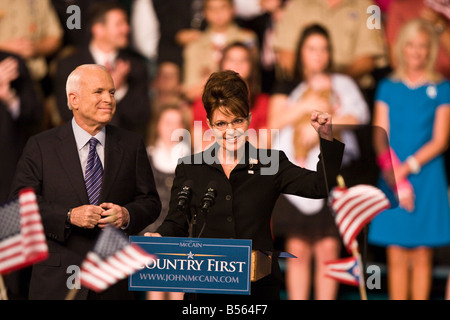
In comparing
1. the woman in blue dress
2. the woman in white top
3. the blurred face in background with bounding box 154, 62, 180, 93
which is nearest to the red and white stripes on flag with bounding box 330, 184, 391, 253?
the woman in white top

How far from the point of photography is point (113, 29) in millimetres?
6887

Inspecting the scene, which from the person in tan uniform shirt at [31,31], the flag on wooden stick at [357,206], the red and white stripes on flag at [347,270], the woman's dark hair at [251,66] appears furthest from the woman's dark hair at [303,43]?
the red and white stripes on flag at [347,270]

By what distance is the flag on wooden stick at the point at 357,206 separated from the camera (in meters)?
3.99

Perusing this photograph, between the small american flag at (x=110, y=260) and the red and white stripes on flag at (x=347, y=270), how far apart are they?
0.97m

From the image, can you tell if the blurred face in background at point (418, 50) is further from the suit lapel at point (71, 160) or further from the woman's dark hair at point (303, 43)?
the suit lapel at point (71, 160)

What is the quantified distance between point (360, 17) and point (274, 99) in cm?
104

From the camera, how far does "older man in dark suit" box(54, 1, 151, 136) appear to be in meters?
6.77

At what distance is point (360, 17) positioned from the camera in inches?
275

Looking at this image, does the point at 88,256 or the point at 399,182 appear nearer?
the point at 88,256

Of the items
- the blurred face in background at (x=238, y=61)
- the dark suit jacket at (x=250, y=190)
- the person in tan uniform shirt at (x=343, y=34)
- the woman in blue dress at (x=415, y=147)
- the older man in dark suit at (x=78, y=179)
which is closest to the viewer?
the dark suit jacket at (x=250, y=190)

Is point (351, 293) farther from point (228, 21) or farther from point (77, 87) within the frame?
point (77, 87)

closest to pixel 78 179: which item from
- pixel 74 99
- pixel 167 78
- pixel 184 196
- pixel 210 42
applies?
pixel 74 99
